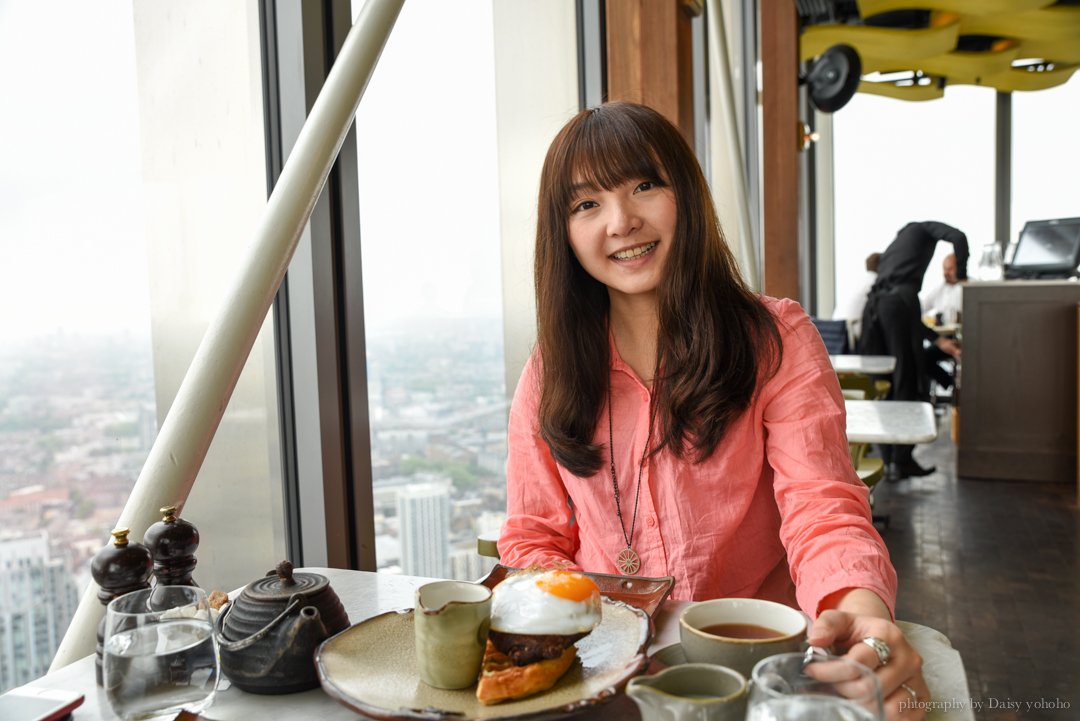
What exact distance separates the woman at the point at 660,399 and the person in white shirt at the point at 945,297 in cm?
759

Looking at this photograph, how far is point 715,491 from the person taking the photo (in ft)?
4.47

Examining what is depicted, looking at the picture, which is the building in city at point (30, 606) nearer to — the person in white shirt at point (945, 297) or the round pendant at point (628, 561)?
the round pendant at point (628, 561)

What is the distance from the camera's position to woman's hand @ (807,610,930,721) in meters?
0.75

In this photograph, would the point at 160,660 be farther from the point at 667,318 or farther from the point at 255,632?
the point at 667,318

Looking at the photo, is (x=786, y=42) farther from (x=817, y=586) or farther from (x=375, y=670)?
(x=375, y=670)

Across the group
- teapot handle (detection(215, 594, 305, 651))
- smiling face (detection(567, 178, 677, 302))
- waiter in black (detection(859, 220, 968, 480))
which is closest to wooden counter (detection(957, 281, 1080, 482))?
waiter in black (detection(859, 220, 968, 480))

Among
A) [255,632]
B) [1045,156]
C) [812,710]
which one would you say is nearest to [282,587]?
[255,632]

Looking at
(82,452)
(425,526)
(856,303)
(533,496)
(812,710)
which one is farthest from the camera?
(856,303)

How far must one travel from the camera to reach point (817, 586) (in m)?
1.05

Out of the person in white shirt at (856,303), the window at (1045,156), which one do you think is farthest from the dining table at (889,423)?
the window at (1045,156)

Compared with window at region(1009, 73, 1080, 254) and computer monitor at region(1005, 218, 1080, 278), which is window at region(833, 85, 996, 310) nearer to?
window at region(1009, 73, 1080, 254)

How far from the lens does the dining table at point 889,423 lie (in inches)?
108

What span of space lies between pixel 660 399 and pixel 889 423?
6.13 feet

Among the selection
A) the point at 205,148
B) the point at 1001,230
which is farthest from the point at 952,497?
the point at 1001,230
